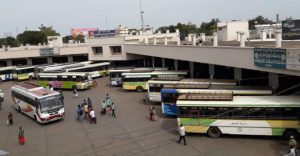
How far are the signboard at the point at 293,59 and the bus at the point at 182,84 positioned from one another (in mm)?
7674

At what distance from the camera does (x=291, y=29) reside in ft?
65.7

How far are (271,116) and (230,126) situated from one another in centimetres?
229

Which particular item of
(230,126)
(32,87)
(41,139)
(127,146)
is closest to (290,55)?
(230,126)

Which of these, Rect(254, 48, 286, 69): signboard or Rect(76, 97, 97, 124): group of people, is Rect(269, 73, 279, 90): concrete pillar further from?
Rect(76, 97, 97, 124): group of people

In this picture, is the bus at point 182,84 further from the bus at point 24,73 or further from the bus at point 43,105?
the bus at point 24,73

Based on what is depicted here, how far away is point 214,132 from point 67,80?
25250mm

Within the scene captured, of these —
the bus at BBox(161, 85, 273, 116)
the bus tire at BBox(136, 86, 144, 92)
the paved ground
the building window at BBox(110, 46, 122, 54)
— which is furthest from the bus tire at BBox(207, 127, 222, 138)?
the building window at BBox(110, 46, 122, 54)

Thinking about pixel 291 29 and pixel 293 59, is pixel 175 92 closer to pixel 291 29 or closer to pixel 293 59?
pixel 291 29

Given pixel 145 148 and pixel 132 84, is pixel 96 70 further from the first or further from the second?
pixel 145 148

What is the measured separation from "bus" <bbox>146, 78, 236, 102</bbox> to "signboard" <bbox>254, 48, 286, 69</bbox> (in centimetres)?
547

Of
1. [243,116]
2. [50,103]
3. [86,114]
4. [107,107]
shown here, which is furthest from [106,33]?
[243,116]

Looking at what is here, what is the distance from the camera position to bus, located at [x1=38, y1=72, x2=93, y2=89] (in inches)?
1548

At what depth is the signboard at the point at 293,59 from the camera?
657 inches

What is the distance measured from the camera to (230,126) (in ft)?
61.2
